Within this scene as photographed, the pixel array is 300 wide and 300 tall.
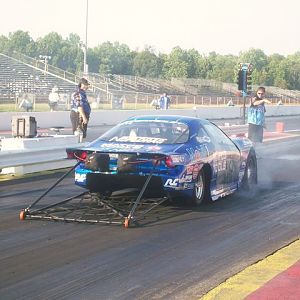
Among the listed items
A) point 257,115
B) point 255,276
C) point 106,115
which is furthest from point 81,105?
point 106,115

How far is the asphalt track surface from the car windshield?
983 mm

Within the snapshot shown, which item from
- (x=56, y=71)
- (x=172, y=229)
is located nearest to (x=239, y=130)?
(x=172, y=229)

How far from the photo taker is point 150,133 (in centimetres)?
907

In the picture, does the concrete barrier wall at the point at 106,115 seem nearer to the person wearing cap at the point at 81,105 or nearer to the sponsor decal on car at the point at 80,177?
the person wearing cap at the point at 81,105

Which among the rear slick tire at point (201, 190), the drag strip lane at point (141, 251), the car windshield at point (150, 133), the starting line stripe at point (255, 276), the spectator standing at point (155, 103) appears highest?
the spectator standing at point (155, 103)

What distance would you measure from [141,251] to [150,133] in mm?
3003

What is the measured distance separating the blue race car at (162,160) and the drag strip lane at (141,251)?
42cm

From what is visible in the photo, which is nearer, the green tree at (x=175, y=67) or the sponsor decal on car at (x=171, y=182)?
the sponsor decal on car at (x=171, y=182)

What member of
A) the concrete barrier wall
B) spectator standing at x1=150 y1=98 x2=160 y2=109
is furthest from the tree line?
spectator standing at x1=150 y1=98 x2=160 y2=109

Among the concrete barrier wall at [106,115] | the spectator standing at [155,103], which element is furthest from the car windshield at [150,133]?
the spectator standing at [155,103]

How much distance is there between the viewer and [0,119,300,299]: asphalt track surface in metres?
5.10

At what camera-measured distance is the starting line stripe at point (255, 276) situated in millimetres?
4824

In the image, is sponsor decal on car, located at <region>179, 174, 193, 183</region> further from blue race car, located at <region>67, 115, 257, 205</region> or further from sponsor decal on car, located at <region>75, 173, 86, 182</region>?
sponsor decal on car, located at <region>75, 173, 86, 182</region>

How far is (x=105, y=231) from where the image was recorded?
7.26m
